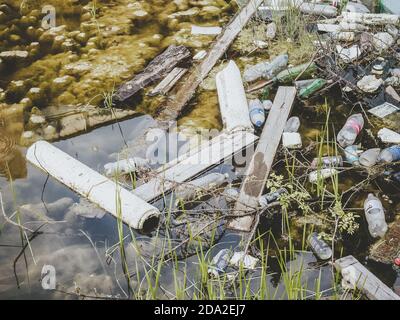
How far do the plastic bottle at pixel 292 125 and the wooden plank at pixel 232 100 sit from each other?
296 millimetres

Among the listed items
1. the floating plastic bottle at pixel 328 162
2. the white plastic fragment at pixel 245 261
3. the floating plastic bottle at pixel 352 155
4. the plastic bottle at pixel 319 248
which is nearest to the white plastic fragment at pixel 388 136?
the floating plastic bottle at pixel 352 155

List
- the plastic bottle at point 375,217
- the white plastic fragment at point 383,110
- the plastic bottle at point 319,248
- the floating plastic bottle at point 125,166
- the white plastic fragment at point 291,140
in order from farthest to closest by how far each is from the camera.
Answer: the white plastic fragment at point 383,110
the white plastic fragment at point 291,140
the floating plastic bottle at point 125,166
the plastic bottle at point 375,217
the plastic bottle at point 319,248

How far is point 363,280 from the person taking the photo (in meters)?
2.57

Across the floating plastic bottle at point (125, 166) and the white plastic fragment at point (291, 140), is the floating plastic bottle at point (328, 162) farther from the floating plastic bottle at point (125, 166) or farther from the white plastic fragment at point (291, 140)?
the floating plastic bottle at point (125, 166)

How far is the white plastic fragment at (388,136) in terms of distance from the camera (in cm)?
360

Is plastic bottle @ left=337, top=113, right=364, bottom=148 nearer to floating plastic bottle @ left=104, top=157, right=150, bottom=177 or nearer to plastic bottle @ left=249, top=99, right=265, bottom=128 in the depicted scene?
plastic bottle @ left=249, top=99, right=265, bottom=128

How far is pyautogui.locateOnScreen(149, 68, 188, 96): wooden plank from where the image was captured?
→ 411 centimetres

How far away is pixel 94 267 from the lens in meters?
2.81

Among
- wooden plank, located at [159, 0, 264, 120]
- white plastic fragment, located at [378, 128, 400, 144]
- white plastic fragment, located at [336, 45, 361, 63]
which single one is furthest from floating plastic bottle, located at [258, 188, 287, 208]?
white plastic fragment, located at [336, 45, 361, 63]

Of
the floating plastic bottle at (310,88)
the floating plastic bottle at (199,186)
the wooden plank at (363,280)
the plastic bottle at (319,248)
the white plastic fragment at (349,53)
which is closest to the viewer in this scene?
the wooden plank at (363,280)

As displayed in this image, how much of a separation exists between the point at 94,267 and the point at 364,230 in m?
1.68
